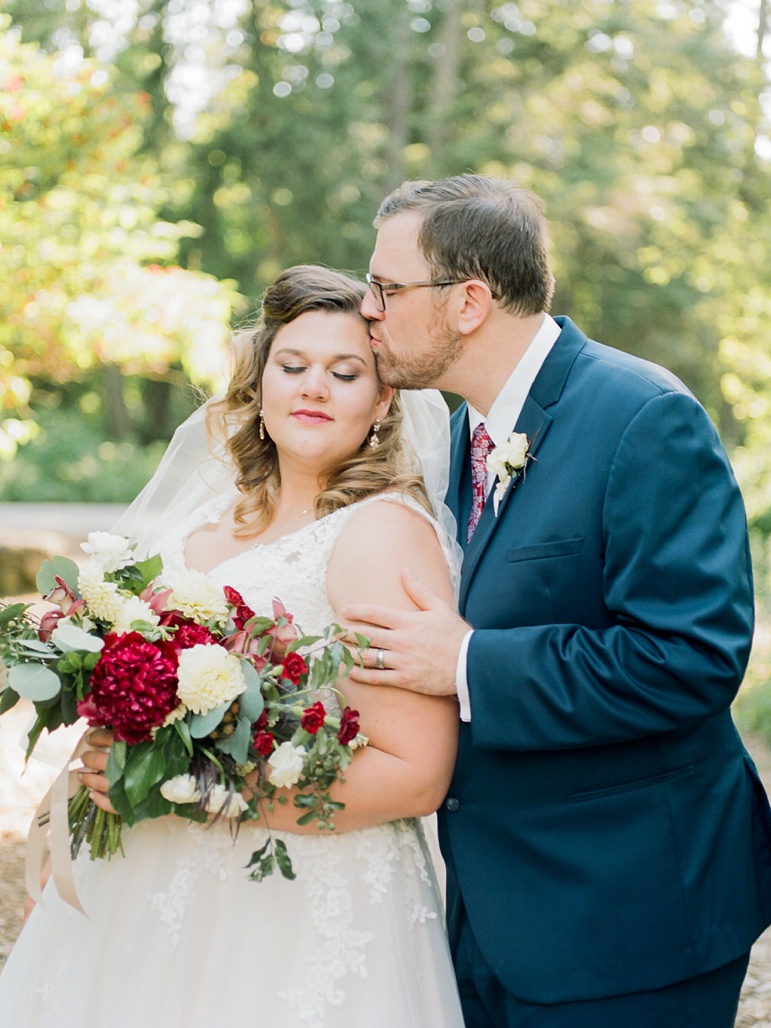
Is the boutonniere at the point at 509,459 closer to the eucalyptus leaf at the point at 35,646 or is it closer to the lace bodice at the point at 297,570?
the lace bodice at the point at 297,570

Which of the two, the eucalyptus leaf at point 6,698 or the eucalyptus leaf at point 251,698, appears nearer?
the eucalyptus leaf at point 251,698

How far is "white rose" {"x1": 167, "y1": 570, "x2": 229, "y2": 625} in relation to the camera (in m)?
2.37

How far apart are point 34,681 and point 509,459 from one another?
3.89ft

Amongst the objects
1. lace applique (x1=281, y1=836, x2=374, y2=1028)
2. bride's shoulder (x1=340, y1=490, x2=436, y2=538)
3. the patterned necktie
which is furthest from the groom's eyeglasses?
lace applique (x1=281, y1=836, x2=374, y2=1028)

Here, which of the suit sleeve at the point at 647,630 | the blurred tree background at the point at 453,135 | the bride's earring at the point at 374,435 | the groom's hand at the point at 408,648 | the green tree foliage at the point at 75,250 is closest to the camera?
the suit sleeve at the point at 647,630

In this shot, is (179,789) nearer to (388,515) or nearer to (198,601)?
(198,601)

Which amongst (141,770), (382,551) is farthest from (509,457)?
(141,770)

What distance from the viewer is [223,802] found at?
223 cm

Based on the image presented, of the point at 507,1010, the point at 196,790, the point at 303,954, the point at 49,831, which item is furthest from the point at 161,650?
the point at 507,1010

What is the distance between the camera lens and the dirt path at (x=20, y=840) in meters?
4.73

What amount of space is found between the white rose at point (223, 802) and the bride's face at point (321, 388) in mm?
1021

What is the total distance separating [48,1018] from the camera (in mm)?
2617

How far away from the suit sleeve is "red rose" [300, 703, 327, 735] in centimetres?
43

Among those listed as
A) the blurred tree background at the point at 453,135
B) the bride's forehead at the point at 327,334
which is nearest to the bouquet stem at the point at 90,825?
the bride's forehead at the point at 327,334
